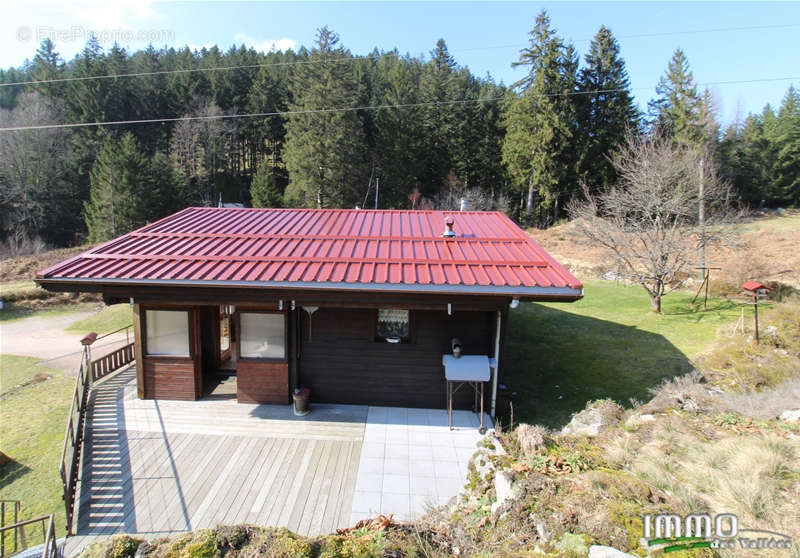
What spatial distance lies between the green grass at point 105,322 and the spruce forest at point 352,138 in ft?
40.0

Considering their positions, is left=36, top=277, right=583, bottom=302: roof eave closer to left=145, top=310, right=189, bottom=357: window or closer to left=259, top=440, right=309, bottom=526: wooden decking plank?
left=145, top=310, right=189, bottom=357: window

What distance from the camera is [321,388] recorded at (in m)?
6.85

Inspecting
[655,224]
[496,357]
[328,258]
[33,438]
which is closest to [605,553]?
[496,357]

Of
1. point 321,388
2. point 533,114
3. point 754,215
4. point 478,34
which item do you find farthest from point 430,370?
point 754,215

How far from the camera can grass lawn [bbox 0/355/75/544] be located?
18.0 feet

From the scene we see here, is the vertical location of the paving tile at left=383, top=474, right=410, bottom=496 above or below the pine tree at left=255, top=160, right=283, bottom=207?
below

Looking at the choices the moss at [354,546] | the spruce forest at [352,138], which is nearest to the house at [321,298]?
the moss at [354,546]

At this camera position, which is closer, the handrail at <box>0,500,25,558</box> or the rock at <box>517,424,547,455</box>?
the rock at <box>517,424,547,455</box>

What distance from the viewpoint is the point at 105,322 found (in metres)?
15.3

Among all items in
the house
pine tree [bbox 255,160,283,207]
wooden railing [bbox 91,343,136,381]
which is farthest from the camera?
pine tree [bbox 255,160,283,207]

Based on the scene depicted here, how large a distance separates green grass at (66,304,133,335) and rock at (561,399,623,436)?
15.5m

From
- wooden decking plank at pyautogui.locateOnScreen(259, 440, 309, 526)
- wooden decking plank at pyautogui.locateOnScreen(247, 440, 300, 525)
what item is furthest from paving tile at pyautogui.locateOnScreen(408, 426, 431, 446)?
wooden decking plank at pyautogui.locateOnScreen(247, 440, 300, 525)

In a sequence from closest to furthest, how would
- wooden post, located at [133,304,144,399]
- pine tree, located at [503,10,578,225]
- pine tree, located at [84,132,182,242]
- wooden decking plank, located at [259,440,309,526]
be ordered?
wooden decking plank, located at [259,440,309,526] < wooden post, located at [133,304,144,399] < pine tree, located at [84,132,182,242] < pine tree, located at [503,10,578,225]

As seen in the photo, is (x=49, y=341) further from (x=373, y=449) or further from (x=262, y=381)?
(x=373, y=449)
